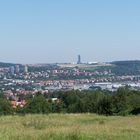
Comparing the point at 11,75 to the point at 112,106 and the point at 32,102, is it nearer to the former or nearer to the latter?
the point at 32,102

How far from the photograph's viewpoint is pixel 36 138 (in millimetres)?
11875

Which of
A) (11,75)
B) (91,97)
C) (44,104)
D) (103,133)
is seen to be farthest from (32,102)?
(11,75)

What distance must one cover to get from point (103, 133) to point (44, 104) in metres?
51.0

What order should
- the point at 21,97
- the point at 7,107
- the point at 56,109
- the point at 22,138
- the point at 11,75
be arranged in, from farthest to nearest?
the point at 11,75 < the point at 21,97 < the point at 56,109 < the point at 7,107 < the point at 22,138

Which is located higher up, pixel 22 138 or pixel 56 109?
pixel 22 138

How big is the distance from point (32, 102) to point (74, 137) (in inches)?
2100

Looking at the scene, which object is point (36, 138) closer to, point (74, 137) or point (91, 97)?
point (74, 137)

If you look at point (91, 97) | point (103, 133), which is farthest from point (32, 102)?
point (103, 133)

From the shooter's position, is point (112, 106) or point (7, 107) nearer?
point (112, 106)

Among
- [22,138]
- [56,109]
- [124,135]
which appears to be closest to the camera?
[22,138]

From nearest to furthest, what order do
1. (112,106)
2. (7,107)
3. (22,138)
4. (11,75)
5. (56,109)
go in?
(22,138), (112,106), (7,107), (56,109), (11,75)

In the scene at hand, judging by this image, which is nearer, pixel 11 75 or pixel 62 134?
pixel 62 134

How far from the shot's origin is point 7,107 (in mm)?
61781

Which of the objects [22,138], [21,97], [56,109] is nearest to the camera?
[22,138]
